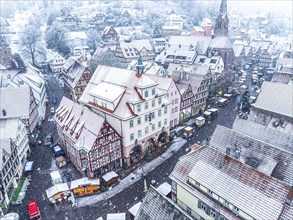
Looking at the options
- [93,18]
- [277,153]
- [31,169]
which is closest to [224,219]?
[277,153]

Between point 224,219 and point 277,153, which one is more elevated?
point 277,153

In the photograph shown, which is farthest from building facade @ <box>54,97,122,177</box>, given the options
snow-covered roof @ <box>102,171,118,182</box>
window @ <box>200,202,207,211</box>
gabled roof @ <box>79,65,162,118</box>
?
window @ <box>200,202,207,211</box>

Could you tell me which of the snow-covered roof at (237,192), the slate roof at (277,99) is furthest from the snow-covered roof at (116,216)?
the slate roof at (277,99)

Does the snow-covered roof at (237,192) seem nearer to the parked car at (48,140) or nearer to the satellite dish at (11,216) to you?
the satellite dish at (11,216)

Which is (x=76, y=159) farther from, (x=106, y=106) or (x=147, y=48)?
(x=147, y=48)

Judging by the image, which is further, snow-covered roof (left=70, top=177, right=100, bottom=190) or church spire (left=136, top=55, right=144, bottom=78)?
church spire (left=136, top=55, right=144, bottom=78)

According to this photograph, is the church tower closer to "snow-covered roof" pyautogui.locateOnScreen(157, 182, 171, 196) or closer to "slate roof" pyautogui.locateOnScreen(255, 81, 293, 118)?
"slate roof" pyautogui.locateOnScreen(255, 81, 293, 118)

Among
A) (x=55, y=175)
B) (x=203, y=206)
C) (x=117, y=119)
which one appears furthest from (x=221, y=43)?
(x=203, y=206)
